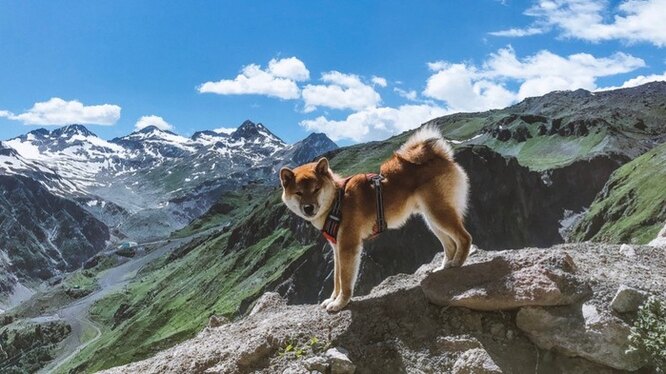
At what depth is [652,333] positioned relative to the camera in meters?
9.84

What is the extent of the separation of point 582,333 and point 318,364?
473 cm

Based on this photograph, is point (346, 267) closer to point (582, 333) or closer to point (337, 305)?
point (337, 305)

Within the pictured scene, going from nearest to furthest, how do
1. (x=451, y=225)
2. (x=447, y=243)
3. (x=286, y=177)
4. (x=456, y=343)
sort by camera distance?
1. (x=456, y=343)
2. (x=286, y=177)
3. (x=451, y=225)
4. (x=447, y=243)

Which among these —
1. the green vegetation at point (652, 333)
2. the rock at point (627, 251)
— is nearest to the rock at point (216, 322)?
the green vegetation at point (652, 333)

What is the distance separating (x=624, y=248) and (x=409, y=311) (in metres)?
7.20

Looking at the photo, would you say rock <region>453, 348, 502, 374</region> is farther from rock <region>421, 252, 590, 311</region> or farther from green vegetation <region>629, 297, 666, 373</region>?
green vegetation <region>629, 297, 666, 373</region>

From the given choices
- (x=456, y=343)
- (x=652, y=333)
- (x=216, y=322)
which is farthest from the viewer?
(x=216, y=322)

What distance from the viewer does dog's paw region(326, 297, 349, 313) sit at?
1241cm

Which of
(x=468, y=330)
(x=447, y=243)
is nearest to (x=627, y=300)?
(x=468, y=330)

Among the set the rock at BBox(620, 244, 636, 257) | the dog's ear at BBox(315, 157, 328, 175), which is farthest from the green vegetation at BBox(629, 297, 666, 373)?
the dog's ear at BBox(315, 157, 328, 175)

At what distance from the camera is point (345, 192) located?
41.2 ft

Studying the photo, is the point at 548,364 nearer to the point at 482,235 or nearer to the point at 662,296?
the point at 662,296

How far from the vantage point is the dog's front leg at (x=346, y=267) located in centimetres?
1227

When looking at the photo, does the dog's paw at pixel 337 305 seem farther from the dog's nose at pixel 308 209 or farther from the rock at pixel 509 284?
the dog's nose at pixel 308 209
